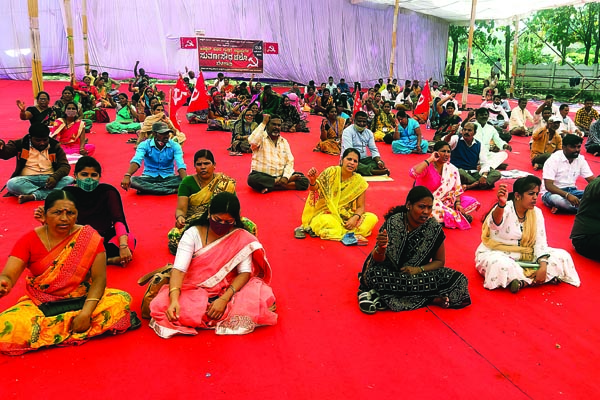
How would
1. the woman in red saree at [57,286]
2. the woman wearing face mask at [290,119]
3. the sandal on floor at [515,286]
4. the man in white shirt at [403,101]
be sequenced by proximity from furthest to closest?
the man in white shirt at [403,101], the woman wearing face mask at [290,119], the sandal on floor at [515,286], the woman in red saree at [57,286]

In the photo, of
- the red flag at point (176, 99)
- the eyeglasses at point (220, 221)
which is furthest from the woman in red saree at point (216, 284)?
the red flag at point (176, 99)

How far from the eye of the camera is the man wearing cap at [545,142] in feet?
28.3

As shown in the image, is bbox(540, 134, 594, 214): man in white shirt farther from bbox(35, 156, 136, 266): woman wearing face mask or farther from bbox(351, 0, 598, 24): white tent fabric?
bbox(351, 0, 598, 24): white tent fabric

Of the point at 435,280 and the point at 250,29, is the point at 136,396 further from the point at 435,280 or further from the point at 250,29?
the point at 250,29

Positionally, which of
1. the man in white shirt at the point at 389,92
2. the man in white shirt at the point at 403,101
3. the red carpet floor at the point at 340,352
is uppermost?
the man in white shirt at the point at 389,92

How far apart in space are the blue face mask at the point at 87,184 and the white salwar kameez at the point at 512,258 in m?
3.23

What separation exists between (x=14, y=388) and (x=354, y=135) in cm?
577

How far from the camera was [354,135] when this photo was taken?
24.6 ft

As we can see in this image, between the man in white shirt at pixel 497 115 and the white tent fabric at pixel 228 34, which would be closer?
the man in white shirt at pixel 497 115

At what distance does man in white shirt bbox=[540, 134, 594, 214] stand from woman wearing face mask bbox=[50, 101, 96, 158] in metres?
6.72

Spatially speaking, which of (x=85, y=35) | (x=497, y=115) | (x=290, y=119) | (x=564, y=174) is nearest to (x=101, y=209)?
(x=564, y=174)

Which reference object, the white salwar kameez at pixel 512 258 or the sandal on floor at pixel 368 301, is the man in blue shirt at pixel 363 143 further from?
the sandal on floor at pixel 368 301

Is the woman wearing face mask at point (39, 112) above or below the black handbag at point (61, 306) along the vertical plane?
above

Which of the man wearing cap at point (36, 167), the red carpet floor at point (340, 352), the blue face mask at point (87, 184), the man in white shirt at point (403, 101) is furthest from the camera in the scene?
the man in white shirt at point (403, 101)
